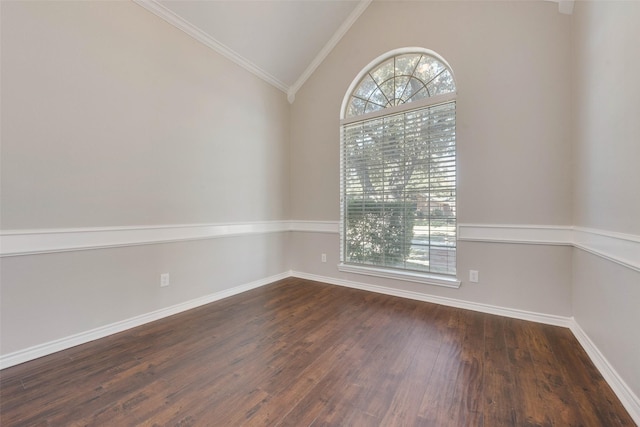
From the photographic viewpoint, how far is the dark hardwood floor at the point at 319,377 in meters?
1.28

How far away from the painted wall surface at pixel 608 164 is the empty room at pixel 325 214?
0.07 ft

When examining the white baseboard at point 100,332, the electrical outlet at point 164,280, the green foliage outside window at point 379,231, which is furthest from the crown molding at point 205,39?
the white baseboard at point 100,332

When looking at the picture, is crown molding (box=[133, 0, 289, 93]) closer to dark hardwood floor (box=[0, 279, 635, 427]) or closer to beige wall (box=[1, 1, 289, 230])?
beige wall (box=[1, 1, 289, 230])

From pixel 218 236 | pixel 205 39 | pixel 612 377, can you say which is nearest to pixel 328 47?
pixel 205 39

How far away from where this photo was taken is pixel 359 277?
334 cm

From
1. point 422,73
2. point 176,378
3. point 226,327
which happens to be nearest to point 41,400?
point 176,378

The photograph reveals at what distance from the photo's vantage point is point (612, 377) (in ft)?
4.85

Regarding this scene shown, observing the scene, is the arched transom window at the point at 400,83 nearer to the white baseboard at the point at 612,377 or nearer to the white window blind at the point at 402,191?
the white window blind at the point at 402,191

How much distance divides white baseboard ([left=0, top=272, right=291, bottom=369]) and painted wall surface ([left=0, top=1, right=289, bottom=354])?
0.15 feet

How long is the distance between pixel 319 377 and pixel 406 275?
1.74 m

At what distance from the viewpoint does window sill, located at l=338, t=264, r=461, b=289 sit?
272 centimetres

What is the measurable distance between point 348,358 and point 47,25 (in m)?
3.08

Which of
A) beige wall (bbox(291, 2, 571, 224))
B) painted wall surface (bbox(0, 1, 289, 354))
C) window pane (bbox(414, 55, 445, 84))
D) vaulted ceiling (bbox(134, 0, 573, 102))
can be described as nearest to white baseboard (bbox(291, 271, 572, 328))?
beige wall (bbox(291, 2, 571, 224))

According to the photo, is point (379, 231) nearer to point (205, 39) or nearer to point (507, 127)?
point (507, 127)
